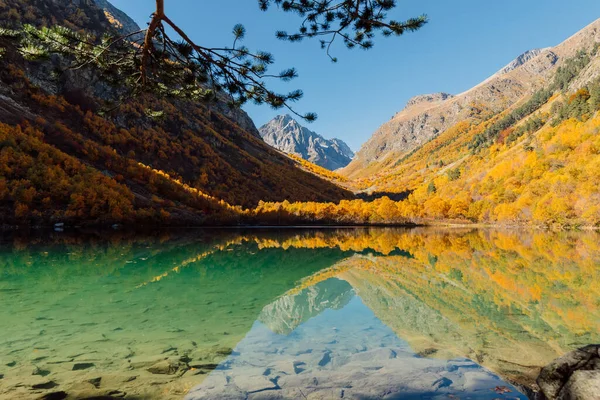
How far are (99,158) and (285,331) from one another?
280ft

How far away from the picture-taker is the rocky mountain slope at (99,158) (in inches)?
2277

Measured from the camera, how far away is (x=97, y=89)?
107 metres

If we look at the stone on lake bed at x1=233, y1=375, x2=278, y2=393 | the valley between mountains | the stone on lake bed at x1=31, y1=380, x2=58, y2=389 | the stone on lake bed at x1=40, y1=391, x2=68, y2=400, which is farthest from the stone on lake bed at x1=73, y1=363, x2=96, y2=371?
the valley between mountains

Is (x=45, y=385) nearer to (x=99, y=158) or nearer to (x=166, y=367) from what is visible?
(x=166, y=367)

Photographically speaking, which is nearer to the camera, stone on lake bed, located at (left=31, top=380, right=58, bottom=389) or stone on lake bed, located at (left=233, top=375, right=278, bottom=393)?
stone on lake bed, located at (left=31, top=380, right=58, bottom=389)

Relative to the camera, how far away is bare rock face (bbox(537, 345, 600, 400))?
16.2 ft

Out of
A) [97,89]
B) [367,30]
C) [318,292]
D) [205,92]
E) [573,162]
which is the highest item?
[97,89]

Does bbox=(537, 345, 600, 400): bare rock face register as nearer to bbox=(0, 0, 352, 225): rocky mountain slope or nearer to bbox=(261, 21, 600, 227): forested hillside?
bbox=(0, 0, 352, 225): rocky mountain slope

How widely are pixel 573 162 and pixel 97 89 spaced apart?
446 feet

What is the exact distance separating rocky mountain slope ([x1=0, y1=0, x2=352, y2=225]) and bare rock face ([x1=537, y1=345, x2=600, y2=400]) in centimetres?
1078

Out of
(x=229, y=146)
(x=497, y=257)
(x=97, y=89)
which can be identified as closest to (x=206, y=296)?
(x=497, y=257)

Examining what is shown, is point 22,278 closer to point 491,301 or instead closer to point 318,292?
point 318,292

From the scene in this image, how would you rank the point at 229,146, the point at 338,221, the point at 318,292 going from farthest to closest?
the point at 229,146
the point at 338,221
the point at 318,292

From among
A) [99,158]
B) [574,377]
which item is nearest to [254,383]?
[574,377]
